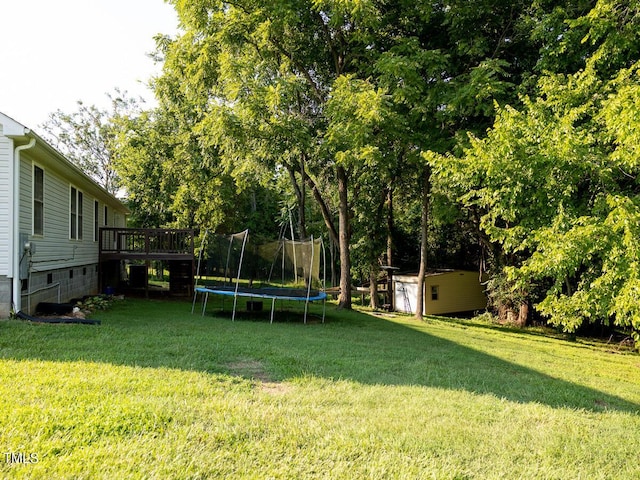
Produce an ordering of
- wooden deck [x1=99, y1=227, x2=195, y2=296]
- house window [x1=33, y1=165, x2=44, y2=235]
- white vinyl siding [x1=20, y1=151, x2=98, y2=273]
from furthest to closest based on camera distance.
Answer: wooden deck [x1=99, y1=227, x2=195, y2=296]
house window [x1=33, y1=165, x2=44, y2=235]
white vinyl siding [x1=20, y1=151, x2=98, y2=273]

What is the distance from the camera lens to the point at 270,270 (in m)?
12.2

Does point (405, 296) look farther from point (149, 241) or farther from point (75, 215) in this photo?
point (75, 215)

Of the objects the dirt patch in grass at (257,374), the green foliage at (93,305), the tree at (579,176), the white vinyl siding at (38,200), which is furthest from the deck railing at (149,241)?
the dirt patch in grass at (257,374)

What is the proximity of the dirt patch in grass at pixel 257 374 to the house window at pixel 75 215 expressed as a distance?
7963mm

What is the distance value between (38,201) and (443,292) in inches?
691

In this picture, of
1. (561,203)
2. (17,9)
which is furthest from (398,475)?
(17,9)

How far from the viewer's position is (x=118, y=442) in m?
2.95

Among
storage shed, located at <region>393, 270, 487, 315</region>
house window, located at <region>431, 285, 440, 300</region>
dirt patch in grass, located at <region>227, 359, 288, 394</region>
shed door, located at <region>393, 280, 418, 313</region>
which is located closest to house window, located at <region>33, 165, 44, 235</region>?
dirt patch in grass, located at <region>227, 359, 288, 394</region>

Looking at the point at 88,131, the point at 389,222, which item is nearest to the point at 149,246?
the point at 389,222

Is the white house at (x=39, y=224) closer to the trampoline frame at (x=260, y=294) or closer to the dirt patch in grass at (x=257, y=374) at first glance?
the trampoline frame at (x=260, y=294)

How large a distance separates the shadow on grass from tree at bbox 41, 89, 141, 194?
24.2 m

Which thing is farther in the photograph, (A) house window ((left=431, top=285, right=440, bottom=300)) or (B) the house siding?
(A) house window ((left=431, top=285, right=440, bottom=300))

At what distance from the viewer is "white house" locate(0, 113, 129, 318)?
301 inches

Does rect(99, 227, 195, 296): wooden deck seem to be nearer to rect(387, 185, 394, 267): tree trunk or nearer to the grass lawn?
the grass lawn
